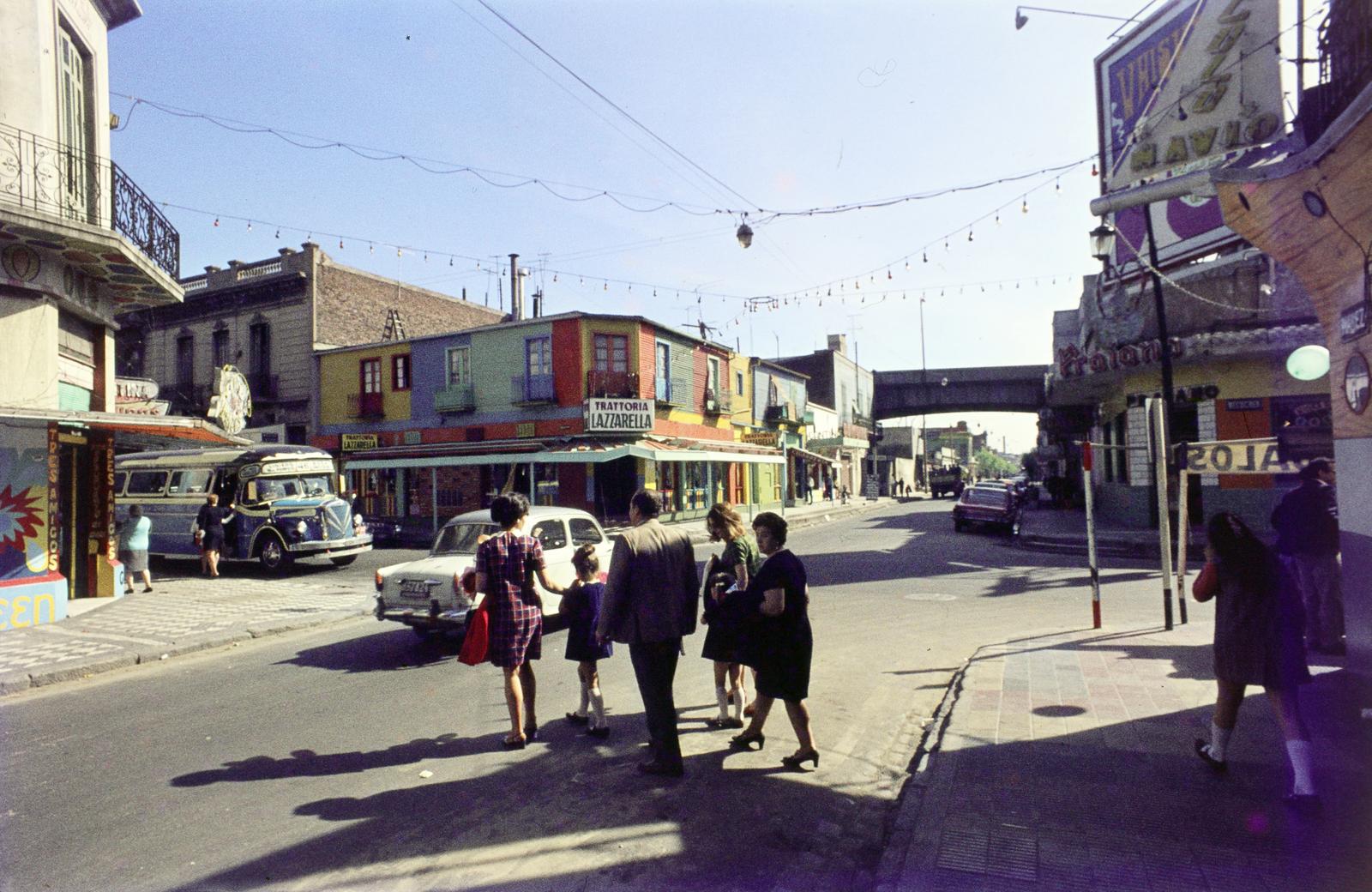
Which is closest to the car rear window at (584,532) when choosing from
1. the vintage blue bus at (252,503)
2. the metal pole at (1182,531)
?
the metal pole at (1182,531)

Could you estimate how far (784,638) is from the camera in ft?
16.0

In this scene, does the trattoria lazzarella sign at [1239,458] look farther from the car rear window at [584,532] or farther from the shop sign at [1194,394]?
the shop sign at [1194,394]

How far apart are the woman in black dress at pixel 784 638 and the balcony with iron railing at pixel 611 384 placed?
22381mm

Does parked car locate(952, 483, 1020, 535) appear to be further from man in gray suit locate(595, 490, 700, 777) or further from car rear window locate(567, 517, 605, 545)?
man in gray suit locate(595, 490, 700, 777)

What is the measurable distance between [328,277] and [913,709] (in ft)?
103

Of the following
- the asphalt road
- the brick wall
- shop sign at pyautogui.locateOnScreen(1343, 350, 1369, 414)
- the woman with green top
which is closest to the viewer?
the asphalt road

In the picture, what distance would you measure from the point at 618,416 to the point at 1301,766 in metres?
23.6

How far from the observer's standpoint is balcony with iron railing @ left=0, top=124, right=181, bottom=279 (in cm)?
1016

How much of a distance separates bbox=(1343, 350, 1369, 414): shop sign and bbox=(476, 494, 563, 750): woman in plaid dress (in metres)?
6.14

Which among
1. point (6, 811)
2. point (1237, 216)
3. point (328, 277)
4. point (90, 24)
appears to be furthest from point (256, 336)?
point (1237, 216)

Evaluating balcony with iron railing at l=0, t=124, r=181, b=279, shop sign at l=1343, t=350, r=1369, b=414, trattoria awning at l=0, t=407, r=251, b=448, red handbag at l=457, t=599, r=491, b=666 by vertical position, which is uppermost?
balcony with iron railing at l=0, t=124, r=181, b=279

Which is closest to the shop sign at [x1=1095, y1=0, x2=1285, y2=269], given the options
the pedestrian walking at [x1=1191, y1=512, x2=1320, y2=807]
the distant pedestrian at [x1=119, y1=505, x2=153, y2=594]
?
the pedestrian walking at [x1=1191, y1=512, x2=1320, y2=807]

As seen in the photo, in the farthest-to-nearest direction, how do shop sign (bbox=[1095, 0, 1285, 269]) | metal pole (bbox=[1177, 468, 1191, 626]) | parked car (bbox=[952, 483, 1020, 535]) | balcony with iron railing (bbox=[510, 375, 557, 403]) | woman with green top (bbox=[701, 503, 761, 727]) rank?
balcony with iron railing (bbox=[510, 375, 557, 403]) → parked car (bbox=[952, 483, 1020, 535]) → shop sign (bbox=[1095, 0, 1285, 269]) → metal pole (bbox=[1177, 468, 1191, 626]) → woman with green top (bbox=[701, 503, 761, 727])

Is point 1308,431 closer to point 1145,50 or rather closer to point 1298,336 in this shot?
point 1298,336
